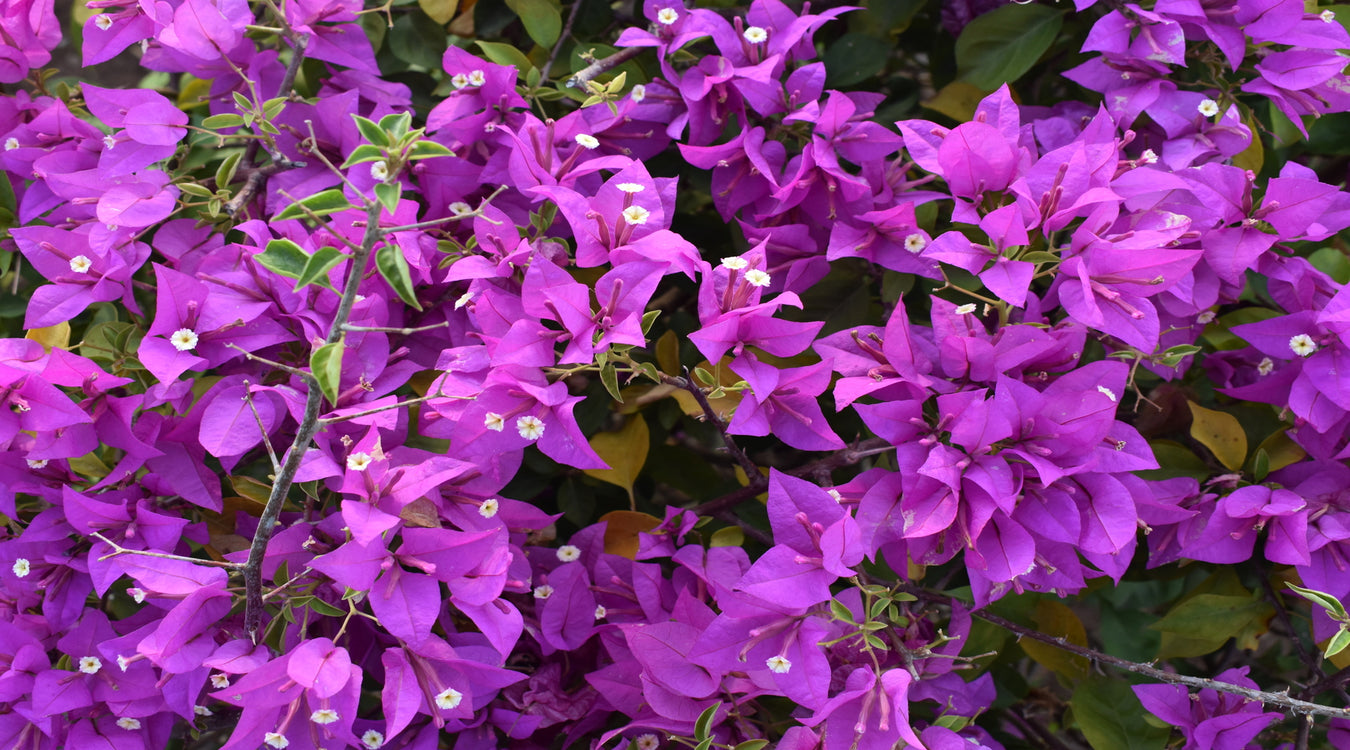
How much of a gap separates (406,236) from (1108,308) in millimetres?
634

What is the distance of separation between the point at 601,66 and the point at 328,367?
65 centimetres

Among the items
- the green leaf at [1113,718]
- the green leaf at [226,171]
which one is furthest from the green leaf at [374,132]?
the green leaf at [1113,718]

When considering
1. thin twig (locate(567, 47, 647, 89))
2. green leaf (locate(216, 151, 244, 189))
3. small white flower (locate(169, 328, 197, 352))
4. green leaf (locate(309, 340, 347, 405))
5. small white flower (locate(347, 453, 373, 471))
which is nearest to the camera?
green leaf (locate(309, 340, 347, 405))

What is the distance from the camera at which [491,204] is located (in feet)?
3.32

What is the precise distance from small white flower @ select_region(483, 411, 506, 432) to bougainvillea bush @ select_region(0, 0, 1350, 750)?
0.4 inches

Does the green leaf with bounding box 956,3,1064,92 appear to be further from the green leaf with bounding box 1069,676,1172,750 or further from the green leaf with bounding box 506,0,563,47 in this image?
the green leaf with bounding box 1069,676,1172,750

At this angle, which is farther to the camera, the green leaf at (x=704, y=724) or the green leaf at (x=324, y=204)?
the green leaf at (x=704, y=724)

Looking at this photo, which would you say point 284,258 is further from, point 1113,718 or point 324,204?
point 1113,718

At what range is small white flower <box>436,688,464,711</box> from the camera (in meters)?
0.86

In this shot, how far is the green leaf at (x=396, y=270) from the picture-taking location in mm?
578

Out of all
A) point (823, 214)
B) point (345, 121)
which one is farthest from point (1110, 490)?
point (345, 121)

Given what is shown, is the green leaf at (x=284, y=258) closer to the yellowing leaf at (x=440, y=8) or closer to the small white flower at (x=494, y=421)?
the small white flower at (x=494, y=421)

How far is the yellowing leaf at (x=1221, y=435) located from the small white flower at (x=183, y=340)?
3.16 feet

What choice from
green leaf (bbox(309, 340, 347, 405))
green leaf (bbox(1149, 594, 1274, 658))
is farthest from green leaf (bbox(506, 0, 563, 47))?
green leaf (bbox(1149, 594, 1274, 658))
